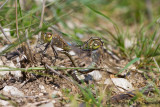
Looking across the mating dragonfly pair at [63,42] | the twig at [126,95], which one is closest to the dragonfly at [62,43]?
the mating dragonfly pair at [63,42]

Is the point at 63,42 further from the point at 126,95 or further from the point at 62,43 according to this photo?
the point at 126,95

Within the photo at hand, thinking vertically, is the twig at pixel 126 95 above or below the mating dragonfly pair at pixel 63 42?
below

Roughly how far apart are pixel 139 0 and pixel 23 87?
4.07 metres

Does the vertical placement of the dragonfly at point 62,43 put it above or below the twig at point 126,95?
above

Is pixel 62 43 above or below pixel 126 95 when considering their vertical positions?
above

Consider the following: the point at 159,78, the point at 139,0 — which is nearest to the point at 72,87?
the point at 159,78

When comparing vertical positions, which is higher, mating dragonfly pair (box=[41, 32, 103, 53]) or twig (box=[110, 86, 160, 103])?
mating dragonfly pair (box=[41, 32, 103, 53])

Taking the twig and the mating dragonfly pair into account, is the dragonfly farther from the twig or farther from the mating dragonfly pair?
the twig

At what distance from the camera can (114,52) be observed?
8.18 feet

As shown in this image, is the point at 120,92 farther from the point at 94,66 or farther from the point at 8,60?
the point at 8,60

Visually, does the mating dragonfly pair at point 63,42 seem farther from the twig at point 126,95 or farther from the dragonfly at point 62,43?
the twig at point 126,95

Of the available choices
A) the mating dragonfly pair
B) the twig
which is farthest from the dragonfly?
the twig

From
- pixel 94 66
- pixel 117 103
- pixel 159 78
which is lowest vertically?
pixel 117 103

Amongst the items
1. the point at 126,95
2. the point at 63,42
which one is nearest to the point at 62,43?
the point at 63,42
